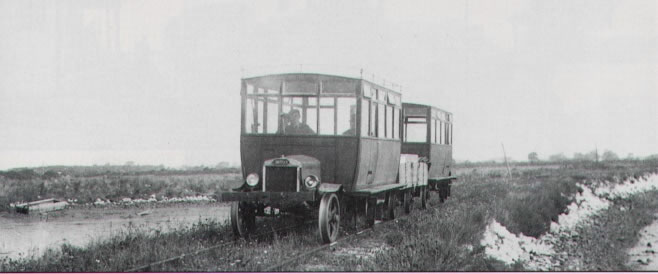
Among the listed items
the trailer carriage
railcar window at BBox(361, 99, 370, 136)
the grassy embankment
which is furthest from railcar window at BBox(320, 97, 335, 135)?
the trailer carriage

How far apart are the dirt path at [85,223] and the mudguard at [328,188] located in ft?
10.4

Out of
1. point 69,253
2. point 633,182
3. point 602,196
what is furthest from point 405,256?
point 633,182

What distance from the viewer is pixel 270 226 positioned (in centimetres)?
1328

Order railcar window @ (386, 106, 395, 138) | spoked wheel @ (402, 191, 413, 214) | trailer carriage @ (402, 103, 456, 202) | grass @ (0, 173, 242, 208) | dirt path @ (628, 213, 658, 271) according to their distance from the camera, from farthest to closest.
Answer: grass @ (0, 173, 242, 208), trailer carriage @ (402, 103, 456, 202), spoked wheel @ (402, 191, 413, 214), railcar window @ (386, 106, 395, 138), dirt path @ (628, 213, 658, 271)

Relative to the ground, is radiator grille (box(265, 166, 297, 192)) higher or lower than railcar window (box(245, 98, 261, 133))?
lower

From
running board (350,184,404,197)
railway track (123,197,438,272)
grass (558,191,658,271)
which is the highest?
running board (350,184,404,197)

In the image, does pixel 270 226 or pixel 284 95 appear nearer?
pixel 284 95

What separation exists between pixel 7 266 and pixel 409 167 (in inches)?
394

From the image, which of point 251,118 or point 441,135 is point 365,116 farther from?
point 441,135

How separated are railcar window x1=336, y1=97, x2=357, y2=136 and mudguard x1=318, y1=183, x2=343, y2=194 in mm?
1074

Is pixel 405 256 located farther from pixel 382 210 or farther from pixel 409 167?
pixel 409 167

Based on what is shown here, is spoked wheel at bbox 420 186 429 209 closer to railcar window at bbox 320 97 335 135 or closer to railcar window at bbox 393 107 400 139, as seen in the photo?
railcar window at bbox 393 107 400 139

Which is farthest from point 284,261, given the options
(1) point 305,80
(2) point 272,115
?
(1) point 305,80

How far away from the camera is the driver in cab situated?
1195 cm
